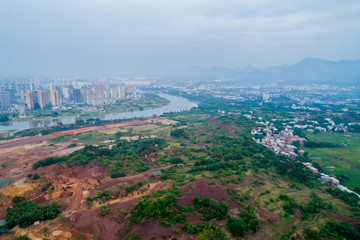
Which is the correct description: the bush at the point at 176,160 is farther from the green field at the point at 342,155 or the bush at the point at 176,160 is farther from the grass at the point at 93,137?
the green field at the point at 342,155

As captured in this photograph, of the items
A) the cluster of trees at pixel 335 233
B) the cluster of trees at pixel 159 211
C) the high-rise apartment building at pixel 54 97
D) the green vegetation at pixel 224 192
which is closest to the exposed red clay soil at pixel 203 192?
the green vegetation at pixel 224 192

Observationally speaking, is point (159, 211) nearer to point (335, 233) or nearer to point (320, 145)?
point (335, 233)

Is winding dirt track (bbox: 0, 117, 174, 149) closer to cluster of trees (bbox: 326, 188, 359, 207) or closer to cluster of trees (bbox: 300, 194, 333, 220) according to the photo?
cluster of trees (bbox: 326, 188, 359, 207)

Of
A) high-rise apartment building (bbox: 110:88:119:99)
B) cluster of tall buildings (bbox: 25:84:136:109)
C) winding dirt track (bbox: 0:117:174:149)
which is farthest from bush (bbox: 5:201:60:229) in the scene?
high-rise apartment building (bbox: 110:88:119:99)

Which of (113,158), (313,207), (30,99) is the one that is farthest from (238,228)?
(30,99)

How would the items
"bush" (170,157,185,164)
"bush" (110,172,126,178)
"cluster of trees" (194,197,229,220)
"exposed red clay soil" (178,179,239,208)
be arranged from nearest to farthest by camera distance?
"cluster of trees" (194,197,229,220), "exposed red clay soil" (178,179,239,208), "bush" (110,172,126,178), "bush" (170,157,185,164)

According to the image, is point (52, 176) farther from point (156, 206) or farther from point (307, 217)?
point (307, 217)
